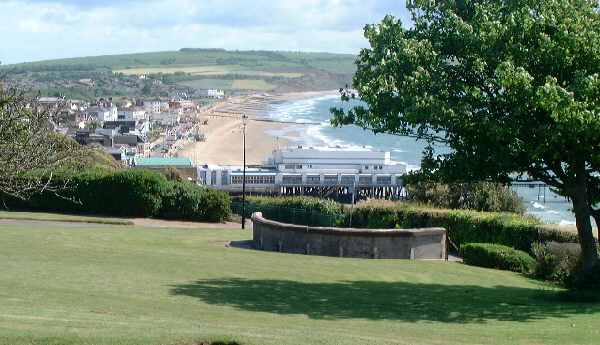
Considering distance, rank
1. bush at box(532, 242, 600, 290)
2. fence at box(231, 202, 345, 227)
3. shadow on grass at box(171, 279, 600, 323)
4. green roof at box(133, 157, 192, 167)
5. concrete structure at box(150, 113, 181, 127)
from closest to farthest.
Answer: shadow on grass at box(171, 279, 600, 323) < bush at box(532, 242, 600, 290) < fence at box(231, 202, 345, 227) < green roof at box(133, 157, 192, 167) < concrete structure at box(150, 113, 181, 127)

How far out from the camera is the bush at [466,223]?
28734mm

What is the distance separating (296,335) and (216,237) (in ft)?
72.3

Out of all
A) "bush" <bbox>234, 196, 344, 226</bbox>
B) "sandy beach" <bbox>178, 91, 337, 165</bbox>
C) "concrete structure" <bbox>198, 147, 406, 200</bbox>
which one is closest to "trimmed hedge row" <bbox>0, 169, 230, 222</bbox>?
"bush" <bbox>234, 196, 344, 226</bbox>

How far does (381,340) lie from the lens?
40.3 feet

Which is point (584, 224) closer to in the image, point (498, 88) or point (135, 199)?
point (498, 88)

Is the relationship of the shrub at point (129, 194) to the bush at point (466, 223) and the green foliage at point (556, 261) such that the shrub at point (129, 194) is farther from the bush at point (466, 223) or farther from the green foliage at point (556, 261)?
the green foliage at point (556, 261)

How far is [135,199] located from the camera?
149 feet

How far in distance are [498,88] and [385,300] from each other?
4.64 meters

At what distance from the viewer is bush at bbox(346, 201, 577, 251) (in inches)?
1131

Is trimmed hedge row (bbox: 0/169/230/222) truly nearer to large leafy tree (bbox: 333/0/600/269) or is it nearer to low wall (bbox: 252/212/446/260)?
low wall (bbox: 252/212/446/260)

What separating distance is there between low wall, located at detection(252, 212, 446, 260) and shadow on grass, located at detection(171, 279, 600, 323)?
6.68 m

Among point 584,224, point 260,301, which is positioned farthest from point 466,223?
point 260,301

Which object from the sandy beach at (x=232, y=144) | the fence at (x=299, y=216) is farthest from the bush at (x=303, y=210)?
the sandy beach at (x=232, y=144)

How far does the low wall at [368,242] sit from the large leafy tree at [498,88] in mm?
8751
